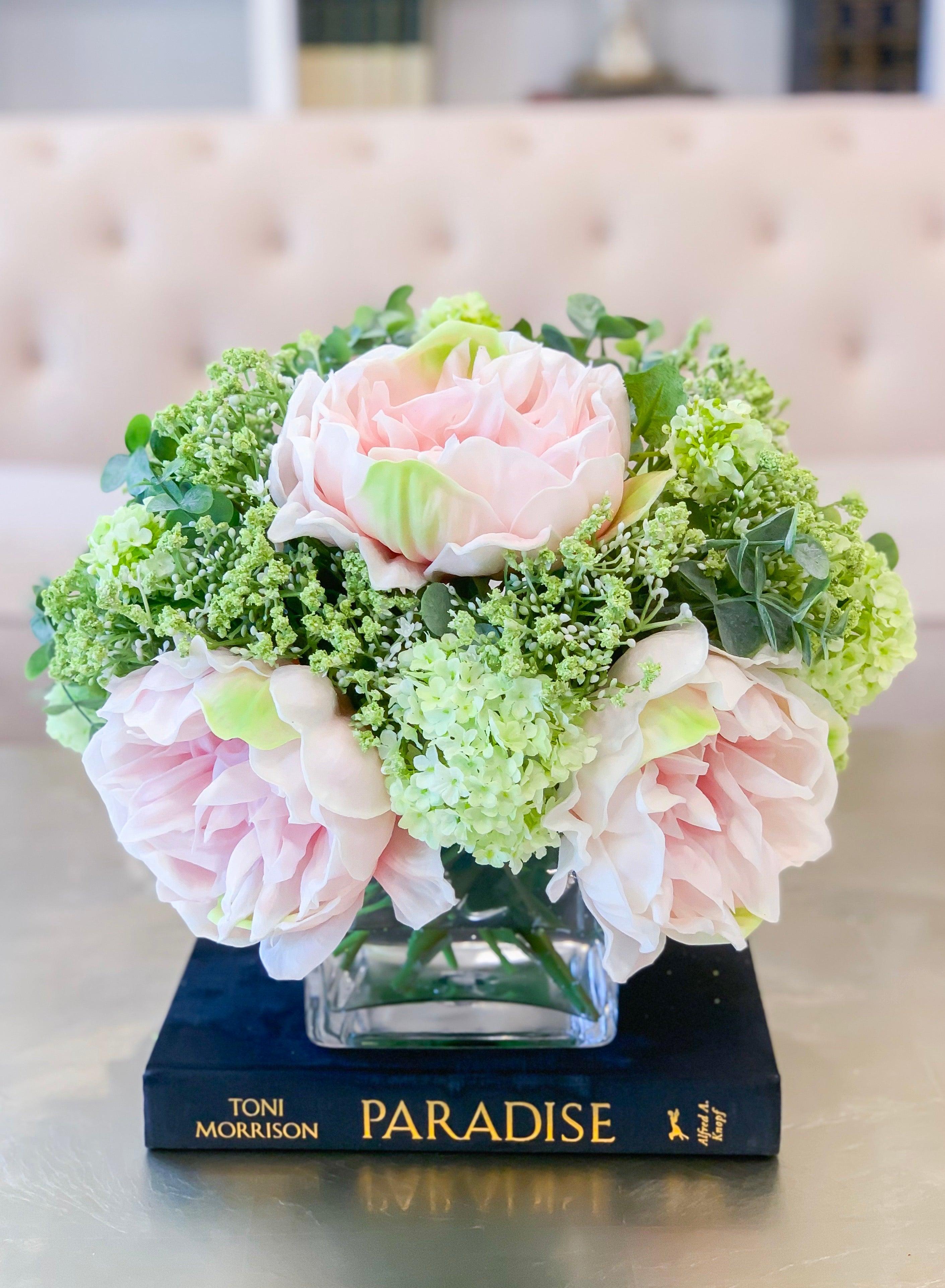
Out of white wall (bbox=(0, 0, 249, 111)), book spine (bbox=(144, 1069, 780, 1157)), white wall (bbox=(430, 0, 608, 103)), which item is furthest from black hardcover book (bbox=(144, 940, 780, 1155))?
white wall (bbox=(0, 0, 249, 111))

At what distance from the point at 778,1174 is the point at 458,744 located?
0.27m

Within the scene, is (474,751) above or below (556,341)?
below

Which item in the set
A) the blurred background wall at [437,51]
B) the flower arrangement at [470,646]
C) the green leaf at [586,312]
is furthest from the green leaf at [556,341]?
the blurred background wall at [437,51]

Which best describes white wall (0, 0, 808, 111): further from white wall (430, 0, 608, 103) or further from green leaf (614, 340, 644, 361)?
green leaf (614, 340, 644, 361)

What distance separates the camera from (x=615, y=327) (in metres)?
0.62

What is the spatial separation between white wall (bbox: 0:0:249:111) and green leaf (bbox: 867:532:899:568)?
134 inches

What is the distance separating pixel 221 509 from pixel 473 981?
0.26m

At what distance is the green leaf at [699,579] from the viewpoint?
0.46m

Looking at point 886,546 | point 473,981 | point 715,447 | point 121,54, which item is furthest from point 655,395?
point 121,54

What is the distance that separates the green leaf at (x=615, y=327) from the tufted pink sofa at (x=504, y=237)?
1.24 m

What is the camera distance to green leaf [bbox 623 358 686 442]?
1.62 ft

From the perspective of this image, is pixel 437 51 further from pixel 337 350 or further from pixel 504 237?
pixel 337 350

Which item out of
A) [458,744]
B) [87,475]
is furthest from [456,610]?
[87,475]

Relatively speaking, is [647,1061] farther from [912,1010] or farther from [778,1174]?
[912,1010]
